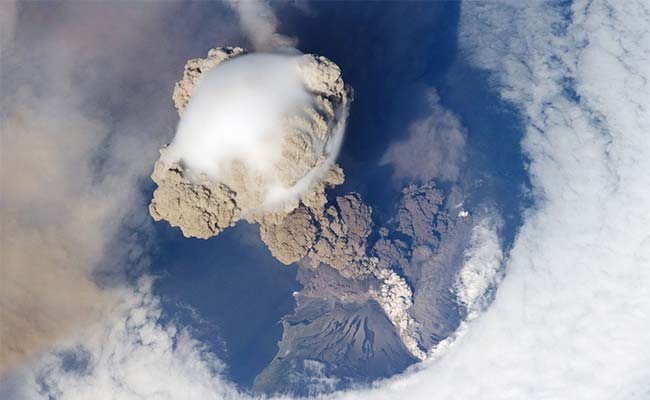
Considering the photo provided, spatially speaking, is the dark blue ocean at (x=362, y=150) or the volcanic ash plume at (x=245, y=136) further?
the dark blue ocean at (x=362, y=150)

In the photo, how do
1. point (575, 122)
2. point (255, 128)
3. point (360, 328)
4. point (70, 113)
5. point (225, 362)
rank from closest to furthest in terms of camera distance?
point (255, 128), point (70, 113), point (225, 362), point (360, 328), point (575, 122)

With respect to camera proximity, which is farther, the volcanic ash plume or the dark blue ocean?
the dark blue ocean

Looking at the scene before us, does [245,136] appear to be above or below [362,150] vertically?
above

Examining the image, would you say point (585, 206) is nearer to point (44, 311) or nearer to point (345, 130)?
point (345, 130)

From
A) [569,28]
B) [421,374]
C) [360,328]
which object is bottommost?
[421,374]

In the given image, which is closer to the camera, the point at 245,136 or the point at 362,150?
the point at 245,136

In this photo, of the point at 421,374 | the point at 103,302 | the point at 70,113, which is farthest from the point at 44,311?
the point at 421,374

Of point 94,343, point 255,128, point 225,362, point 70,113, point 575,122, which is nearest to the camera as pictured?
point 255,128

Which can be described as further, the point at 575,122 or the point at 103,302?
the point at 575,122
